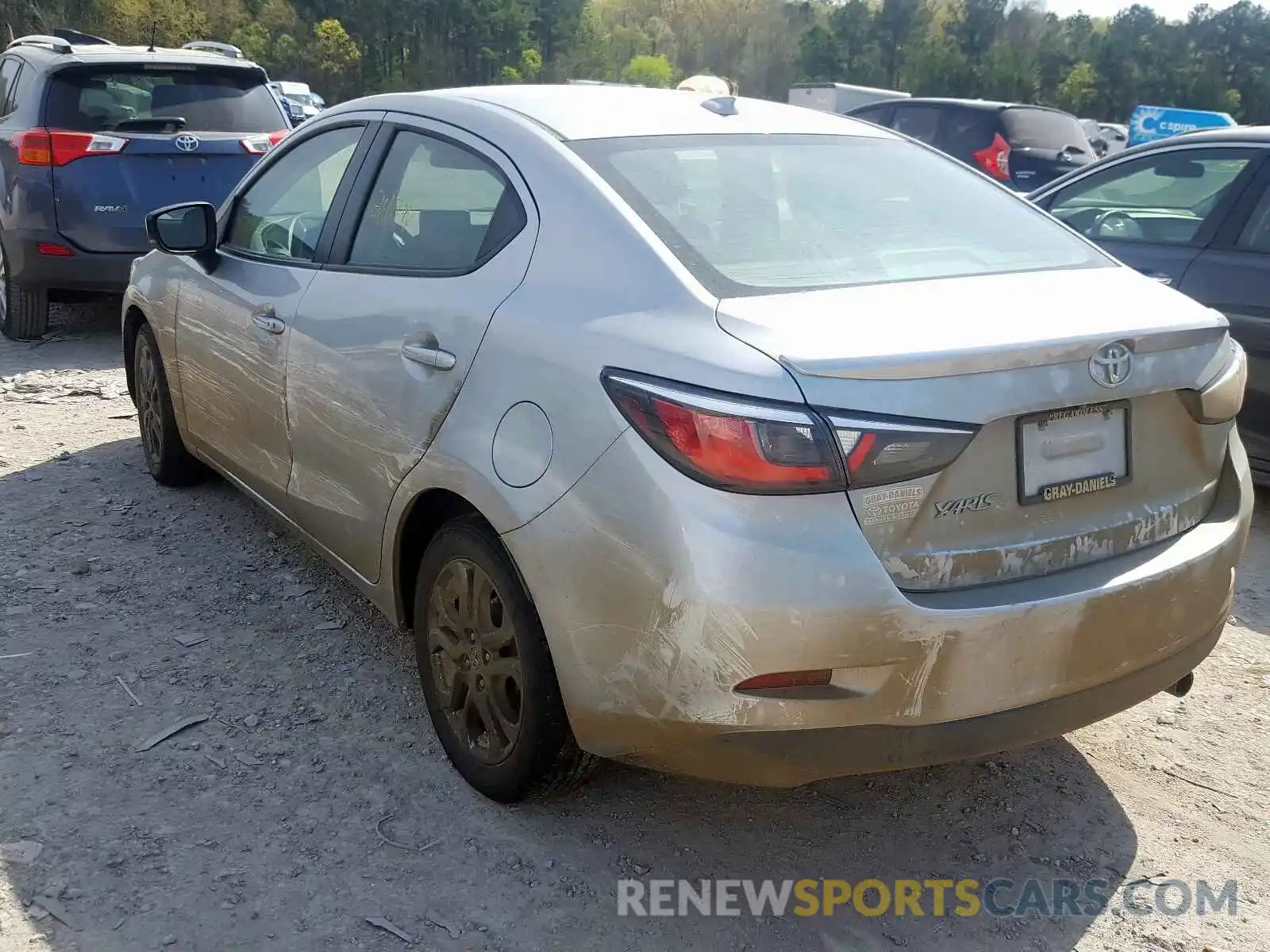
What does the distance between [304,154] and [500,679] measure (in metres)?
2.06

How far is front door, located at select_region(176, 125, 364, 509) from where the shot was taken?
11.8 feet

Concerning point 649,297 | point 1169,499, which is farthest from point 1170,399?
point 649,297

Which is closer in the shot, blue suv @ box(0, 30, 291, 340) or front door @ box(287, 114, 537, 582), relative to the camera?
front door @ box(287, 114, 537, 582)

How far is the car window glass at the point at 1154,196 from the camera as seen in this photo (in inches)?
202

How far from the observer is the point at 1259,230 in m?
4.86

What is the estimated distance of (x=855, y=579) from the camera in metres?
2.15

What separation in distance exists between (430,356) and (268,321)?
1010 millimetres

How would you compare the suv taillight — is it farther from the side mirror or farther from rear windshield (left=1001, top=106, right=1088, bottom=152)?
rear windshield (left=1001, top=106, right=1088, bottom=152)

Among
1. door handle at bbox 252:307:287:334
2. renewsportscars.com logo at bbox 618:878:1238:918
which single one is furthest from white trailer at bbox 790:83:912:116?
renewsportscars.com logo at bbox 618:878:1238:918

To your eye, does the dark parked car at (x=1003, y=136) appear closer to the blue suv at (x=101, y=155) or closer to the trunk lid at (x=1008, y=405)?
the blue suv at (x=101, y=155)

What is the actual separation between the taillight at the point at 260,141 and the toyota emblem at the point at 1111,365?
6.27 meters

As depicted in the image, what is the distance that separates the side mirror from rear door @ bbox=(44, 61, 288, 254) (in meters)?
3.44

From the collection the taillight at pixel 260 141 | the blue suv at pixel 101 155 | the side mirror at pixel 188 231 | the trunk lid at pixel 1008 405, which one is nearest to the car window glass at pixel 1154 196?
the trunk lid at pixel 1008 405

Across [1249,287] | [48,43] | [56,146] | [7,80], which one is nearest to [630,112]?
[1249,287]
